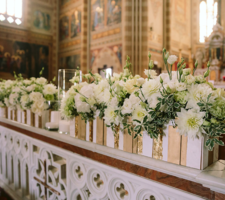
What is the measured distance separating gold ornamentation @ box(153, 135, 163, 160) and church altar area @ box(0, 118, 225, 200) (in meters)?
0.04

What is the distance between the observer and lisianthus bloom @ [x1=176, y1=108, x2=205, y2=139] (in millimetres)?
1030

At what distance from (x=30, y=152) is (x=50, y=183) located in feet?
1.68

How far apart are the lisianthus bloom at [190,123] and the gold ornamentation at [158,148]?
203 mm

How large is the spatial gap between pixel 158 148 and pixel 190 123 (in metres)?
0.31

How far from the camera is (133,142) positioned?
1.41 meters

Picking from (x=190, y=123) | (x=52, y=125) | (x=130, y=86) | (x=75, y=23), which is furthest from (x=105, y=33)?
(x=190, y=123)

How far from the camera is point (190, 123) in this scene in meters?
1.04

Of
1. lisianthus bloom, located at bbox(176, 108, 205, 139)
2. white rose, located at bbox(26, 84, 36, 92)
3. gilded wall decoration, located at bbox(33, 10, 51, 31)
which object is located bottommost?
lisianthus bloom, located at bbox(176, 108, 205, 139)

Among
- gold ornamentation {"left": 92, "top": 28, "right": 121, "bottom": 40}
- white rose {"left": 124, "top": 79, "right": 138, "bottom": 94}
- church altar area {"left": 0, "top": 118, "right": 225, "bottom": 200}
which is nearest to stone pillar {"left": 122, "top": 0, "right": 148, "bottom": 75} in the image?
gold ornamentation {"left": 92, "top": 28, "right": 121, "bottom": 40}

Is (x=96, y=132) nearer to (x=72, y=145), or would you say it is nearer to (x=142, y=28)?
(x=72, y=145)

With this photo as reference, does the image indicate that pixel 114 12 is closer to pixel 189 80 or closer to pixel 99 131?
pixel 99 131

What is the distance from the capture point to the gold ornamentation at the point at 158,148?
4.14 ft

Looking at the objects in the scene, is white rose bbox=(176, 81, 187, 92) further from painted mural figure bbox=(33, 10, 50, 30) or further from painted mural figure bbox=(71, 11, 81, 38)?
painted mural figure bbox=(33, 10, 50, 30)

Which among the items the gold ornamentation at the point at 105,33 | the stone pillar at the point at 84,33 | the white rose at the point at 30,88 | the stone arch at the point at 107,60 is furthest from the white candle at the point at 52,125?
the stone pillar at the point at 84,33
